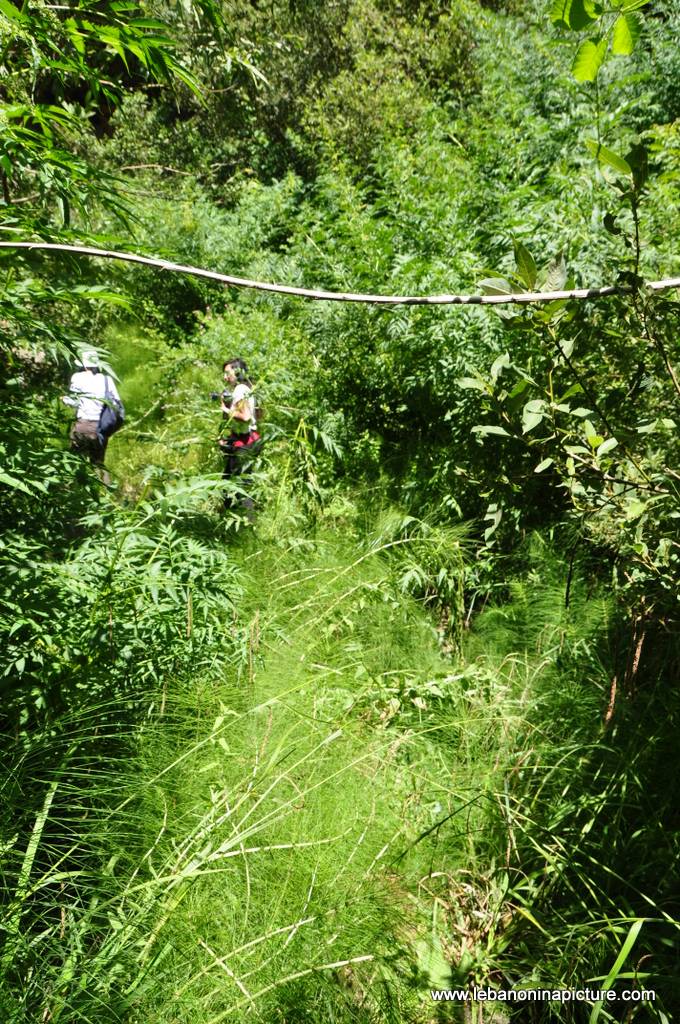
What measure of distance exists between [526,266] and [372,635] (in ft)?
7.10

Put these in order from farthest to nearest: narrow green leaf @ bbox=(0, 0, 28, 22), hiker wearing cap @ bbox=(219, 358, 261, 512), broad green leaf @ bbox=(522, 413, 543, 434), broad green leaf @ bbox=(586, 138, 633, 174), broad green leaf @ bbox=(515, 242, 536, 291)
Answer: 1. hiker wearing cap @ bbox=(219, 358, 261, 512)
2. narrow green leaf @ bbox=(0, 0, 28, 22)
3. broad green leaf @ bbox=(522, 413, 543, 434)
4. broad green leaf @ bbox=(515, 242, 536, 291)
5. broad green leaf @ bbox=(586, 138, 633, 174)

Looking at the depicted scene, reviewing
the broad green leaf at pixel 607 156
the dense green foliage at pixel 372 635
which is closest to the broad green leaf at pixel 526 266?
the dense green foliage at pixel 372 635

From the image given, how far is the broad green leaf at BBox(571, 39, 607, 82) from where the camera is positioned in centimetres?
87

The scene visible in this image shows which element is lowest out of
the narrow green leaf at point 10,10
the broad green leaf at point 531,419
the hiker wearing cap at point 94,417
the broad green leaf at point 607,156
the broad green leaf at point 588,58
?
the hiker wearing cap at point 94,417

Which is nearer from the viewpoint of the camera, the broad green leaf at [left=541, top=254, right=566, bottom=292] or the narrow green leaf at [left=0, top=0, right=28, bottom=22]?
the broad green leaf at [left=541, top=254, right=566, bottom=292]

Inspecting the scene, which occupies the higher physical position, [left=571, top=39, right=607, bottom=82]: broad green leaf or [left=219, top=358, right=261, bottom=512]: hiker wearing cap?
[left=571, top=39, right=607, bottom=82]: broad green leaf

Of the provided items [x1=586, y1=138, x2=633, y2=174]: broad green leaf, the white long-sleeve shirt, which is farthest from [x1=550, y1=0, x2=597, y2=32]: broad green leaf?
the white long-sleeve shirt

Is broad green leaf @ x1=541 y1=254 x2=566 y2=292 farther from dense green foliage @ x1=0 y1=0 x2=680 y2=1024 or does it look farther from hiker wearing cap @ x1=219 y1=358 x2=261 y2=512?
hiker wearing cap @ x1=219 y1=358 x2=261 y2=512

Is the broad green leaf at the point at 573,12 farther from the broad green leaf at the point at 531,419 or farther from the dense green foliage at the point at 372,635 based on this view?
the broad green leaf at the point at 531,419

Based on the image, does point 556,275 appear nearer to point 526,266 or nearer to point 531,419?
point 526,266

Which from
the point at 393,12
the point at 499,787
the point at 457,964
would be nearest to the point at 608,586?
the point at 499,787

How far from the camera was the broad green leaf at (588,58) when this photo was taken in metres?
0.87

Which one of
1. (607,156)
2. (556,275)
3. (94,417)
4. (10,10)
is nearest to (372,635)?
(556,275)

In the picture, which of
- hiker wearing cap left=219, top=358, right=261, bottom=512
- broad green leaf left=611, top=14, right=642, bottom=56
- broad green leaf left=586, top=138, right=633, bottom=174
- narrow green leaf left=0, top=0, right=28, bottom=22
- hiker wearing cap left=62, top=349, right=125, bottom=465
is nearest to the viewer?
broad green leaf left=611, top=14, right=642, bottom=56
